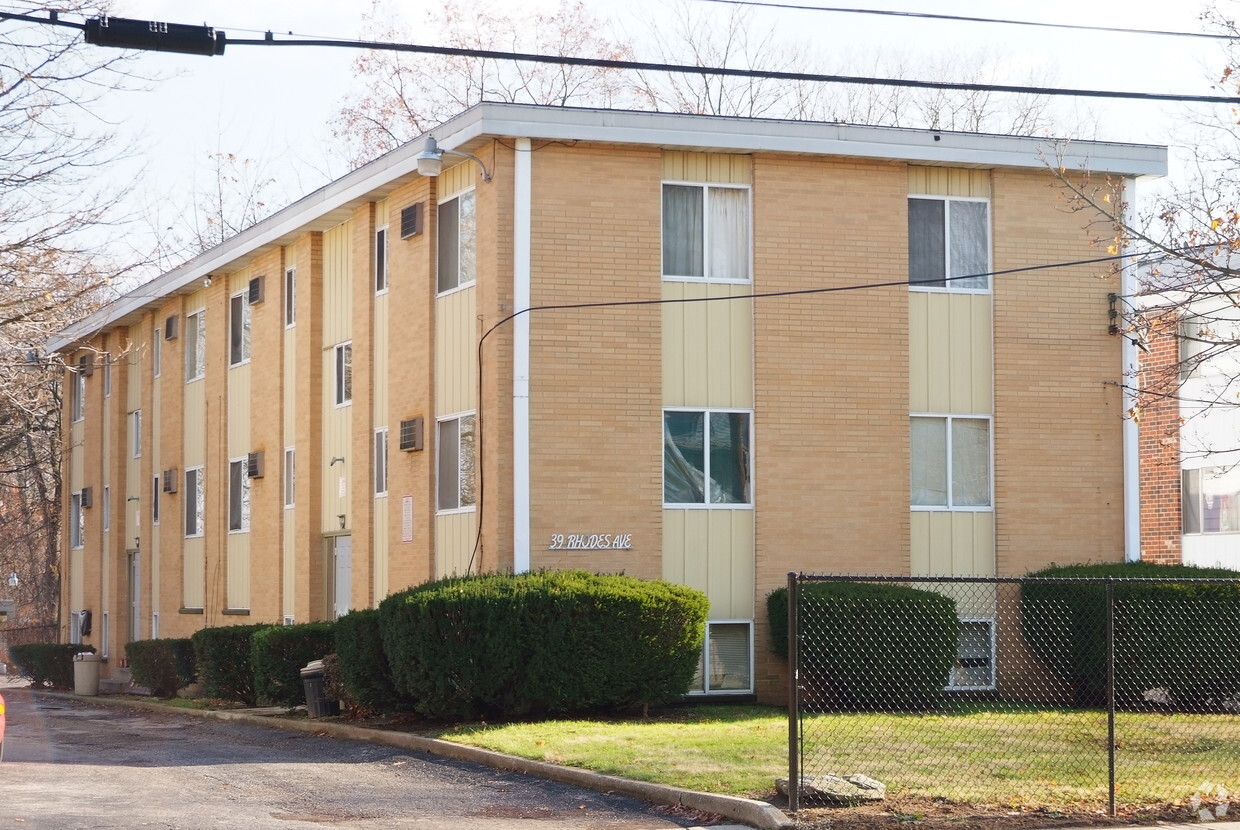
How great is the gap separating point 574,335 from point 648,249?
4.95 feet

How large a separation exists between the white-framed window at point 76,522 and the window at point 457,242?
1917 centimetres

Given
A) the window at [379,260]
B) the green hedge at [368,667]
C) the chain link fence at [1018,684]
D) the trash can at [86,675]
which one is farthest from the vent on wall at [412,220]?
the trash can at [86,675]

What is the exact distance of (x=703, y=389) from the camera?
21.1 m

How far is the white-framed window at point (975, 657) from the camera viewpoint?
21078mm

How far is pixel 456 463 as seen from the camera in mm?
21734

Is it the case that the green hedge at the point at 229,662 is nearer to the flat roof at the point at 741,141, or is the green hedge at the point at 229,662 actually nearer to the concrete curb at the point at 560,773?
the concrete curb at the point at 560,773

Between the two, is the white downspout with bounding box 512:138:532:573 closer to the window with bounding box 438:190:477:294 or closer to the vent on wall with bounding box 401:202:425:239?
the window with bounding box 438:190:477:294

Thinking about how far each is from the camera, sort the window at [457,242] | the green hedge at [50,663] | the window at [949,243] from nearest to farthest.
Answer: the window at [457,242], the window at [949,243], the green hedge at [50,663]

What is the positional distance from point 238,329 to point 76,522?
11.7m

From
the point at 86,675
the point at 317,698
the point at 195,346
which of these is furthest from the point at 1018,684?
the point at 86,675

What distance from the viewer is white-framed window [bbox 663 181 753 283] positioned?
21.3 m

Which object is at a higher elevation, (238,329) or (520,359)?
(238,329)

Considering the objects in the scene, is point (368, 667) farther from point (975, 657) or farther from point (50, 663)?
point (50, 663)

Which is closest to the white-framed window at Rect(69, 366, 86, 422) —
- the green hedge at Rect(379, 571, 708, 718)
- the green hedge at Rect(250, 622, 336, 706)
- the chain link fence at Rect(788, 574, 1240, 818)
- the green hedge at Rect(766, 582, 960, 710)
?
the green hedge at Rect(250, 622, 336, 706)
